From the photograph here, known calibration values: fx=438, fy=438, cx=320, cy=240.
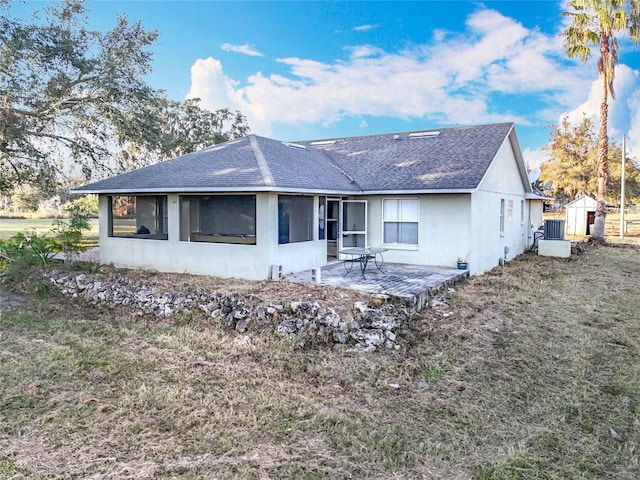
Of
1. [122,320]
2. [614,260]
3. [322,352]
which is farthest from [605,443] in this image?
[614,260]

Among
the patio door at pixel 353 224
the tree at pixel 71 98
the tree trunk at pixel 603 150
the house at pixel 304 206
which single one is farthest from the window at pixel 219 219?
the tree trunk at pixel 603 150

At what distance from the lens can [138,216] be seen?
42.1 ft

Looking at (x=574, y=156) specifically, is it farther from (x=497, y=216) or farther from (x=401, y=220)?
(x=401, y=220)

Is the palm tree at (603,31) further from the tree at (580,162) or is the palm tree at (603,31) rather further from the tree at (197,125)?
the tree at (197,125)

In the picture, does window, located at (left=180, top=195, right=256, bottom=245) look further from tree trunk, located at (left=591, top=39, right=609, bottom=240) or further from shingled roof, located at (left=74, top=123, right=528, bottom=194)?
tree trunk, located at (left=591, top=39, right=609, bottom=240)

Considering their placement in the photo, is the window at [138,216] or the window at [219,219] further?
the window at [138,216]

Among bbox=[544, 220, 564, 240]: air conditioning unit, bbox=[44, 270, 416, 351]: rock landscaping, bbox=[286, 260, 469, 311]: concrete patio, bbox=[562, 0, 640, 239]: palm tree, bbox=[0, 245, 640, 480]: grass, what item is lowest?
bbox=[0, 245, 640, 480]: grass

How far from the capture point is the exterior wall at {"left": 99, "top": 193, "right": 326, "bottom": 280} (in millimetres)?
10352

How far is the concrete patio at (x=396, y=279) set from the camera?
8.81 meters

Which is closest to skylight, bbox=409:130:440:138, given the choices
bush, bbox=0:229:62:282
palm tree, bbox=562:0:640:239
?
palm tree, bbox=562:0:640:239

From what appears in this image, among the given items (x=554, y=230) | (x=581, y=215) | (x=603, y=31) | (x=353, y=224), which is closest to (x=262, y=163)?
(x=353, y=224)

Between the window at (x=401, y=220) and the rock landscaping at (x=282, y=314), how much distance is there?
211 inches

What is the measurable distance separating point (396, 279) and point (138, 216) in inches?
304

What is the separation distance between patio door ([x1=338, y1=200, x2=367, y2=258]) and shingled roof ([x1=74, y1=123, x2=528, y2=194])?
27.5 inches
